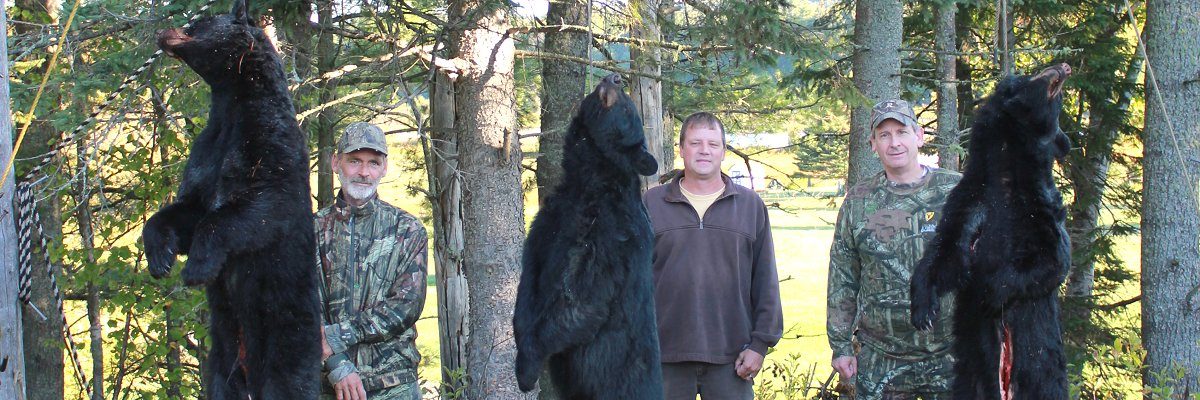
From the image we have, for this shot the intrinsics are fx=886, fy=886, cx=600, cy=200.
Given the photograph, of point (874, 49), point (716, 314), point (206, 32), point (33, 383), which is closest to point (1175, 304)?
point (874, 49)

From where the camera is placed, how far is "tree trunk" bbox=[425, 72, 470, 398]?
32.2 feet

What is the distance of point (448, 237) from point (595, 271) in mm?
7461

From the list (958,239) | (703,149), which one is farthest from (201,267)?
(958,239)

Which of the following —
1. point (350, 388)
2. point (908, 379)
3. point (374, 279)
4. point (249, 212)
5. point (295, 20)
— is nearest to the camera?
point (249, 212)

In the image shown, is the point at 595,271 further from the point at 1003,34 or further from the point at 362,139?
the point at 1003,34

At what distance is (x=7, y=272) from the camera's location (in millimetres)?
3805

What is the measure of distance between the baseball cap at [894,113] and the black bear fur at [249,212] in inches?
106

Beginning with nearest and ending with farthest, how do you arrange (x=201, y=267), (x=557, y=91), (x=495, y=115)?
(x=201, y=267) < (x=495, y=115) < (x=557, y=91)

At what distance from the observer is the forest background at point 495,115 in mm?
7664

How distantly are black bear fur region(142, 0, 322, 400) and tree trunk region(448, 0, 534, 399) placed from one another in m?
4.74

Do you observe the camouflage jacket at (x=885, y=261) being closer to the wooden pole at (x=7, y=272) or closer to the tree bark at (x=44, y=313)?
the wooden pole at (x=7, y=272)

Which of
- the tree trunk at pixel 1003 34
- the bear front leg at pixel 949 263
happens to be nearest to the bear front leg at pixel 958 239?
the bear front leg at pixel 949 263

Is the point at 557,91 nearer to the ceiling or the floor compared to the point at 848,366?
nearer to the ceiling

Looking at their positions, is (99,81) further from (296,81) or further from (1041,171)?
(1041,171)
